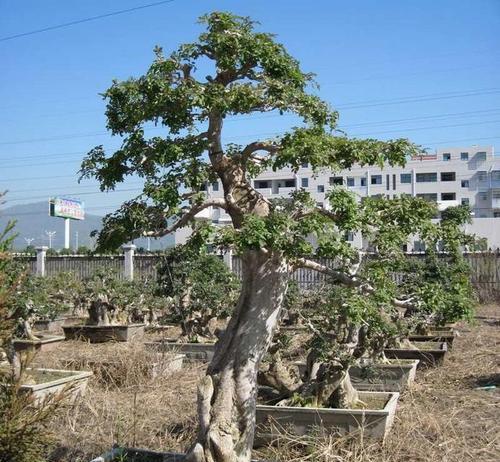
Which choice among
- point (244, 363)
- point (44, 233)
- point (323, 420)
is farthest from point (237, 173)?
point (44, 233)

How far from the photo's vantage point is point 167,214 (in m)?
3.31

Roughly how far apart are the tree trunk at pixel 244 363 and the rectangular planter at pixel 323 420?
77 cm

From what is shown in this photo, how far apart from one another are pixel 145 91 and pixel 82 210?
43.1 meters

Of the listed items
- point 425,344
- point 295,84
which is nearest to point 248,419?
point 295,84

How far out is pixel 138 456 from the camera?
12.9ft

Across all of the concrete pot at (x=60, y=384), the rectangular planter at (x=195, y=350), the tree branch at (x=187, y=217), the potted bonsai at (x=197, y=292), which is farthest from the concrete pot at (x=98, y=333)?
the tree branch at (x=187, y=217)

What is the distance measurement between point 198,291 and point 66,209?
114 ft

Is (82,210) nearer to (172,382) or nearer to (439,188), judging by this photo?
(439,188)

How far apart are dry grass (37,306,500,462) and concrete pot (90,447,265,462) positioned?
42 cm

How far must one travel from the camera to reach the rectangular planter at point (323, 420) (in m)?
4.22

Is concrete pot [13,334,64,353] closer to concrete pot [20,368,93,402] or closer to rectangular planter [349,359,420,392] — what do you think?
concrete pot [20,368,93,402]

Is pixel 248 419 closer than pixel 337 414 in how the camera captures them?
Yes

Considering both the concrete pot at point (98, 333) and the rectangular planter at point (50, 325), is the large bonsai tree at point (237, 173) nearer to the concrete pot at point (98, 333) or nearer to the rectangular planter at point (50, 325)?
the concrete pot at point (98, 333)

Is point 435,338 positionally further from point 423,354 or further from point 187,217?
point 187,217
